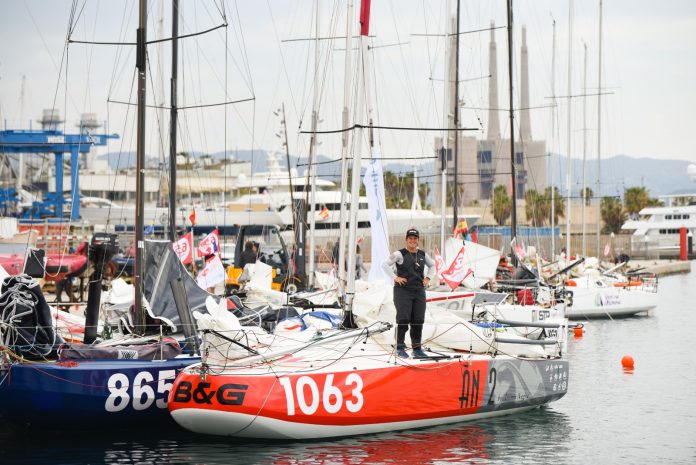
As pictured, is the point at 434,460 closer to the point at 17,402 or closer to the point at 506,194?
the point at 17,402

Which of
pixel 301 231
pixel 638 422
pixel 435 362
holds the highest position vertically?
pixel 301 231

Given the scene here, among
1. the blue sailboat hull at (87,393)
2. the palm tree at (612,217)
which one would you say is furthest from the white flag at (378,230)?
the palm tree at (612,217)

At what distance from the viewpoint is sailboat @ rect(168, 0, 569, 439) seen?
502 inches

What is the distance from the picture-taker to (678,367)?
72.0 feet

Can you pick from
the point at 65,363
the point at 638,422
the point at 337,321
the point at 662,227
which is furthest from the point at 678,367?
the point at 662,227

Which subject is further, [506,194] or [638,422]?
[506,194]

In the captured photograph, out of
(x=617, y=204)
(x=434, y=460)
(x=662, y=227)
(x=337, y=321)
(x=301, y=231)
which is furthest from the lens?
(x=617, y=204)

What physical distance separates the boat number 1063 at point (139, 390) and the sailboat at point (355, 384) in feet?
2.44

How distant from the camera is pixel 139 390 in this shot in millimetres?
13602

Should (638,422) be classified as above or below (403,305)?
below

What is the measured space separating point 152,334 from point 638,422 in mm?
7630

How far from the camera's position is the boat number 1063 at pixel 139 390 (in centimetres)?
1345

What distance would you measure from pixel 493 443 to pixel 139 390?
15.8 feet

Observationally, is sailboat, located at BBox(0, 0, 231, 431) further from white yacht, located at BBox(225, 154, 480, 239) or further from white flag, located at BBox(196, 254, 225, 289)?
white yacht, located at BBox(225, 154, 480, 239)
